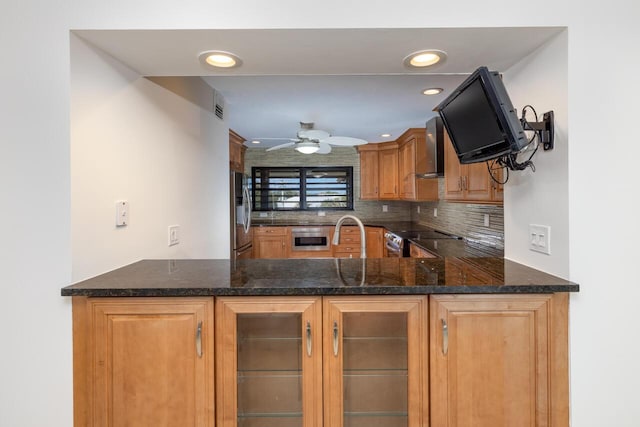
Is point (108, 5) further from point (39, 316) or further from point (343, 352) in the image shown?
point (343, 352)

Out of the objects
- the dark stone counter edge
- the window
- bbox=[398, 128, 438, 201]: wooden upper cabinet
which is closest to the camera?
the dark stone counter edge

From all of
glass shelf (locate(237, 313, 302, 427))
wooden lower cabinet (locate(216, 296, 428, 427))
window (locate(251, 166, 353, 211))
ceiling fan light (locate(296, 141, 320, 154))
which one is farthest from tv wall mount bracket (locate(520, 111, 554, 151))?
window (locate(251, 166, 353, 211))

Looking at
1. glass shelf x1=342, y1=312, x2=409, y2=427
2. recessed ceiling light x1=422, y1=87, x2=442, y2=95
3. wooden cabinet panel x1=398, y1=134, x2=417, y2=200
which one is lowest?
glass shelf x1=342, y1=312, x2=409, y2=427

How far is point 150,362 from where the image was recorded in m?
1.23

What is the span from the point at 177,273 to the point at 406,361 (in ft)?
3.44

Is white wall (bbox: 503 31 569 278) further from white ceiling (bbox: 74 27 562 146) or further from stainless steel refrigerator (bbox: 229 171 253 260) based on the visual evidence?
stainless steel refrigerator (bbox: 229 171 253 260)

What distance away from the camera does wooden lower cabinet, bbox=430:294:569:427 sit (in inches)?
48.3

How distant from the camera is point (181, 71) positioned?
159cm

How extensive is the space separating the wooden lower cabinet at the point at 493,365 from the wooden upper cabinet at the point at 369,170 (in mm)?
4175

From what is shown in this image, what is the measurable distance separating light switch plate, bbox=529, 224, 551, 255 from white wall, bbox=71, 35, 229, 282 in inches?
76.5

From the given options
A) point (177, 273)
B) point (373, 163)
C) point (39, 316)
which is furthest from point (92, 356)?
point (373, 163)

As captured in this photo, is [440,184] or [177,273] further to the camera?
[440,184]

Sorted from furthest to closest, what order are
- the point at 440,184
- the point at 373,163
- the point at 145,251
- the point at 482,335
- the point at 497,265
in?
the point at 373,163
the point at 440,184
the point at 145,251
the point at 497,265
the point at 482,335

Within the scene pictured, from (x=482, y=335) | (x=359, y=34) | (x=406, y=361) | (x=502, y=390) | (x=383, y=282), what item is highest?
(x=359, y=34)
